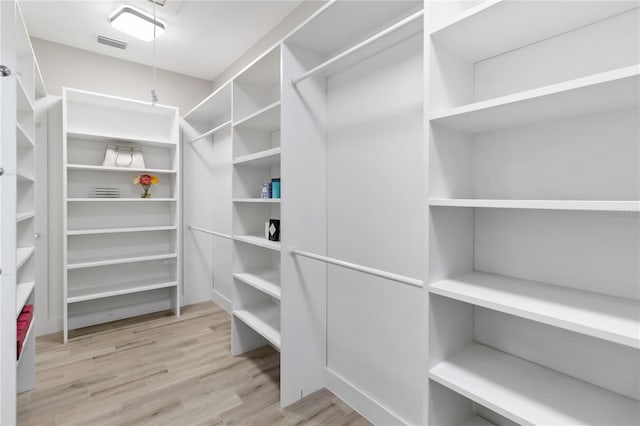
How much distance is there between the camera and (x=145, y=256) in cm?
331

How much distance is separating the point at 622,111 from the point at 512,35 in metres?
0.44

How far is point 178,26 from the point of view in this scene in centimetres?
264

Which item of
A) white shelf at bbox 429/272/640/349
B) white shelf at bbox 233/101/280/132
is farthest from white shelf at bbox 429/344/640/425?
white shelf at bbox 233/101/280/132

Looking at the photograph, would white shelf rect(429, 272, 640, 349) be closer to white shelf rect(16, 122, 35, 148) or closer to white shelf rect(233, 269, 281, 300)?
white shelf rect(233, 269, 281, 300)

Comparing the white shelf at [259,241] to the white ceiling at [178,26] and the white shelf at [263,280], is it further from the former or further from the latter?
the white ceiling at [178,26]

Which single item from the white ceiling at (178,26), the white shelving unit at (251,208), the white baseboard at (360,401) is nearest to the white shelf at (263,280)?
the white shelving unit at (251,208)

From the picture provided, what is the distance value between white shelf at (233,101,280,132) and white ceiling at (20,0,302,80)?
0.89 metres

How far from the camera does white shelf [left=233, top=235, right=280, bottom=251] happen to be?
2033 mm

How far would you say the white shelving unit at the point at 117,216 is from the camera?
3015 mm

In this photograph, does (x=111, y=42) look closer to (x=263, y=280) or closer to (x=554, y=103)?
(x=263, y=280)

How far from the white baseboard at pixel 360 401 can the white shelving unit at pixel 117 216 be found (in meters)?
2.07

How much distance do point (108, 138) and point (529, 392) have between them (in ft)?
12.1

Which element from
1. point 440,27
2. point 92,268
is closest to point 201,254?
point 92,268

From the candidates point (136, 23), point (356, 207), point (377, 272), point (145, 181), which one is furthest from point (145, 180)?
point (377, 272)
